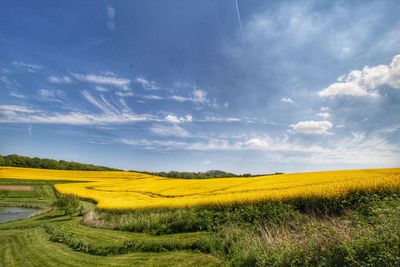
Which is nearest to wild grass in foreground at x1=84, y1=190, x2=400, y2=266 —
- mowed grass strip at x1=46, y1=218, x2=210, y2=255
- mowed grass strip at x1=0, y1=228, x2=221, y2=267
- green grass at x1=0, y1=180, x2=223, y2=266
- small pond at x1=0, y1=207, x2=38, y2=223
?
mowed grass strip at x1=46, y1=218, x2=210, y2=255

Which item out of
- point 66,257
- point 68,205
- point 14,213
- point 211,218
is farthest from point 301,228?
point 14,213

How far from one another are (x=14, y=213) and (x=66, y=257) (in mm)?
24776

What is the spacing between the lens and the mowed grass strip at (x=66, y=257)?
9047mm

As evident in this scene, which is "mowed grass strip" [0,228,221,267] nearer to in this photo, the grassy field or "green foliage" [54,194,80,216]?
the grassy field

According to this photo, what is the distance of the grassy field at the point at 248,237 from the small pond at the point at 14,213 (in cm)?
1195

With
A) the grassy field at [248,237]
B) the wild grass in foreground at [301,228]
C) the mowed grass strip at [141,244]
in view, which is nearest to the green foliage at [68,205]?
the wild grass in foreground at [301,228]

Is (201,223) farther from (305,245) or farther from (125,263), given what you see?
(305,245)

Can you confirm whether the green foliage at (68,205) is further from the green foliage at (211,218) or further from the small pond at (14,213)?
the green foliage at (211,218)

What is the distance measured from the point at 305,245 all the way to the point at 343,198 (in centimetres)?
635

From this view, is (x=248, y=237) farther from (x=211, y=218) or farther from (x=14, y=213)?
(x=14, y=213)

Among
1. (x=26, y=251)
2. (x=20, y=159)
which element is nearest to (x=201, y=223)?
(x=26, y=251)

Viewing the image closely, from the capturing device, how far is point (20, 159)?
3912 inches

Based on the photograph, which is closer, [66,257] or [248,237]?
[248,237]

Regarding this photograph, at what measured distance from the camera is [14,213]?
96.6ft
